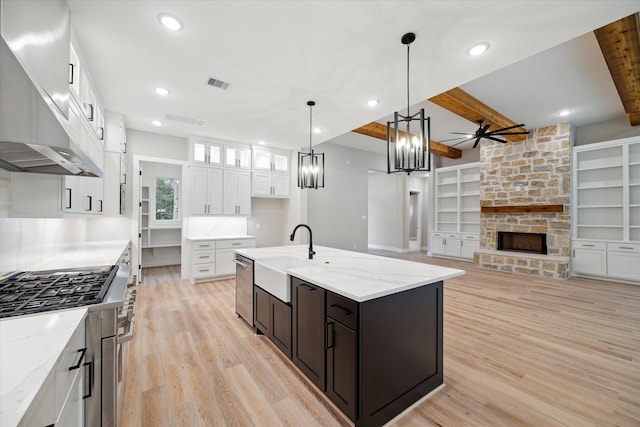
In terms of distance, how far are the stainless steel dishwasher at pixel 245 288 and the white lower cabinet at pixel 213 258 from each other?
191 cm

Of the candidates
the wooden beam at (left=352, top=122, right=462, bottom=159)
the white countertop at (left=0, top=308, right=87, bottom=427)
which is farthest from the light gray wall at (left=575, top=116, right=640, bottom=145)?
the white countertop at (left=0, top=308, right=87, bottom=427)

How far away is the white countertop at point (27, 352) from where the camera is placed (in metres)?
0.64

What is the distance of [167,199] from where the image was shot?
251 inches

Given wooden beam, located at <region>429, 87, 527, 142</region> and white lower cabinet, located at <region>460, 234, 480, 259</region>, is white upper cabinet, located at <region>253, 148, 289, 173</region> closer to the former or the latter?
wooden beam, located at <region>429, 87, 527, 142</region>

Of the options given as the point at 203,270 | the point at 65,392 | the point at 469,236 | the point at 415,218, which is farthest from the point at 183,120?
the point at 415,218

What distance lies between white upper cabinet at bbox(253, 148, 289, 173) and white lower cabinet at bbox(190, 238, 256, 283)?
1.73 metres

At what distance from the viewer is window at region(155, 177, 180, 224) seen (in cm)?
629

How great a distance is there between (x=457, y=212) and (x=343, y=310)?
23.3ft

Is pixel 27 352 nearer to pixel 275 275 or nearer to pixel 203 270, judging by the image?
pixel 275 275

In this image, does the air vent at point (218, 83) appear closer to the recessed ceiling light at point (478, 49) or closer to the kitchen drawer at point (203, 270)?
the recessed ceiling light at point (478, 49)

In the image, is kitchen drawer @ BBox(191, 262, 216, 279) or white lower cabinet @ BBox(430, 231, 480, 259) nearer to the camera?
kitchen drawer @ BBox(191, 262, 216, 279)

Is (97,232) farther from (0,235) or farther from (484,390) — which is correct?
(484,390)

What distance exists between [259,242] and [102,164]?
10.9ft

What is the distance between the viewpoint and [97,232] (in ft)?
14.3
